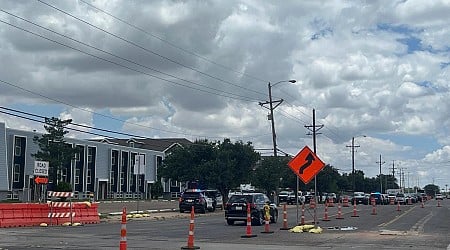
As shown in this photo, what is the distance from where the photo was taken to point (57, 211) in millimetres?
33250

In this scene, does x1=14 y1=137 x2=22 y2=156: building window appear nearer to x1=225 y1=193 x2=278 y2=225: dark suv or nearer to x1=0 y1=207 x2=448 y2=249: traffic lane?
x1=225 y1=193 x2=278 y2=225: dark suv

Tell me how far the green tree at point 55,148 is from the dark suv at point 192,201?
962 inches

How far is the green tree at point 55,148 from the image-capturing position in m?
71.1

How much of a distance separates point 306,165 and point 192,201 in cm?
2320

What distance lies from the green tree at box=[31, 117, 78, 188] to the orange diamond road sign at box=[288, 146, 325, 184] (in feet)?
152

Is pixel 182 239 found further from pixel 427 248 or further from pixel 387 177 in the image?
pixel 387 177

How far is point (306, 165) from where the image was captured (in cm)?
2867

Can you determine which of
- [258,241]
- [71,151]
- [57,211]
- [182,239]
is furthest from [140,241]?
[71,151]

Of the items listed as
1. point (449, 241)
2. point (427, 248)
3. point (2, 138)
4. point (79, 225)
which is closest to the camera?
point (427, 248)

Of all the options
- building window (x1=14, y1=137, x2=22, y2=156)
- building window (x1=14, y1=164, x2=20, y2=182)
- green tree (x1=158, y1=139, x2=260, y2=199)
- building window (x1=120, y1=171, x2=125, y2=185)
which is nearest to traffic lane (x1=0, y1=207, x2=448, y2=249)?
green tree (x1=158, y1=139, x2=260, y2=199)

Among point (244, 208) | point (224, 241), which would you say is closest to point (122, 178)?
point (244, 208)

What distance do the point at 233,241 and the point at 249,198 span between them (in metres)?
10.8

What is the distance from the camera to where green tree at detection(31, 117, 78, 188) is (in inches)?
2800

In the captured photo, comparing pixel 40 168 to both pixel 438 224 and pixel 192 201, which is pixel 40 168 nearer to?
pixel 192 201
